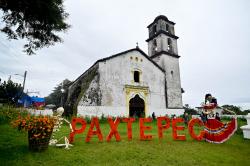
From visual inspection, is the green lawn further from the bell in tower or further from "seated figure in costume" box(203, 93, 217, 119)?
the bell in tower

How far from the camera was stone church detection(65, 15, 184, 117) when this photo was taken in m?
18.8

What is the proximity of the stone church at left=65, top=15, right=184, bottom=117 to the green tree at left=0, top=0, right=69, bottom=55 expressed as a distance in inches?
377

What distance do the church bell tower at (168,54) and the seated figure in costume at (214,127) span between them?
16049mm

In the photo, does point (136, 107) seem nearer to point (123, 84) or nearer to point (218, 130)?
point (123, 84)

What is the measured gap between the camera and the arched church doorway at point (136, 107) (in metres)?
21.1

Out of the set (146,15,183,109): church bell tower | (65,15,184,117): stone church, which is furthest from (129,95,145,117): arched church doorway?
(146,15,183,109): church bell tower

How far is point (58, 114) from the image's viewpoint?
233 inches

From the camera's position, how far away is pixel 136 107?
21.4m

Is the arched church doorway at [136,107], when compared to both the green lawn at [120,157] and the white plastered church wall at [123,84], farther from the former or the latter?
the green lawn at [120,157]

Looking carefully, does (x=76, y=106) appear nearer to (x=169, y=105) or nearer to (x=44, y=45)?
(x=44, y=45)

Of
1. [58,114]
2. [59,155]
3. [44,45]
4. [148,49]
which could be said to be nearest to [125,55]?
[148,49]

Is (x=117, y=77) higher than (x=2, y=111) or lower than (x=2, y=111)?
higher

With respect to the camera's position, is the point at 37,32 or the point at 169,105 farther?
the point at 169,105

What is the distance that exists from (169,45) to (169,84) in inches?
227
